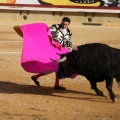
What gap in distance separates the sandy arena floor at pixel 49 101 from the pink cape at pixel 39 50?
46cm

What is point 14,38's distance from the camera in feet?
62.0

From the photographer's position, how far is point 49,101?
24.4 feet

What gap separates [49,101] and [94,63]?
93 centimetres

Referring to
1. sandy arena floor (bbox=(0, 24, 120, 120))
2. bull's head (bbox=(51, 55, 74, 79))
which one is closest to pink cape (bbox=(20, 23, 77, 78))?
bull's head (bbox=(51, 55, 74, 79))

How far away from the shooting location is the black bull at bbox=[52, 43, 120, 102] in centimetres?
749

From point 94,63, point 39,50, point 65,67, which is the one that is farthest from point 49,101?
point 39,50

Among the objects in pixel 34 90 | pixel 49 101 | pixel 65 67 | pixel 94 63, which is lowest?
pixel 34 90

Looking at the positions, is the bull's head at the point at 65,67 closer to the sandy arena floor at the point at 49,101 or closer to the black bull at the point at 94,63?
the black bull at the point at 94,63

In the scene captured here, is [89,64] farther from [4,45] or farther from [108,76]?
[4,45]

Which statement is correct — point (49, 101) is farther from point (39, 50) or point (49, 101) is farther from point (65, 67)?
point (39, 50)

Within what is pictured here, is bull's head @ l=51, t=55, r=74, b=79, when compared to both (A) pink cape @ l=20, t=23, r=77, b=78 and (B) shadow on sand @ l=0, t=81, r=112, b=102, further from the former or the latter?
(B) shadow on sand @ l=0, t=81, r=112, b=102

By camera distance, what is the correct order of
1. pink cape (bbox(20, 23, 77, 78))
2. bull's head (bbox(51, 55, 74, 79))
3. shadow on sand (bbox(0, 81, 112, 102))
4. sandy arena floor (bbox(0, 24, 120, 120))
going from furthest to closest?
1. pink cape (bbox(20, 23, 77, 78))
2. shadow on sand (bbox(0, 81, 112, 102))
3. bull's head (bbox(51, 55, 74, 79))
4. sandy arena floor (bbox(0, 24, 120, 120))

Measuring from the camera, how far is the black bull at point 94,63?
7488 mm

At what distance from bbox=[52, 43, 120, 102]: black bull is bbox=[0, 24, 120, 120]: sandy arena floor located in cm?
40
